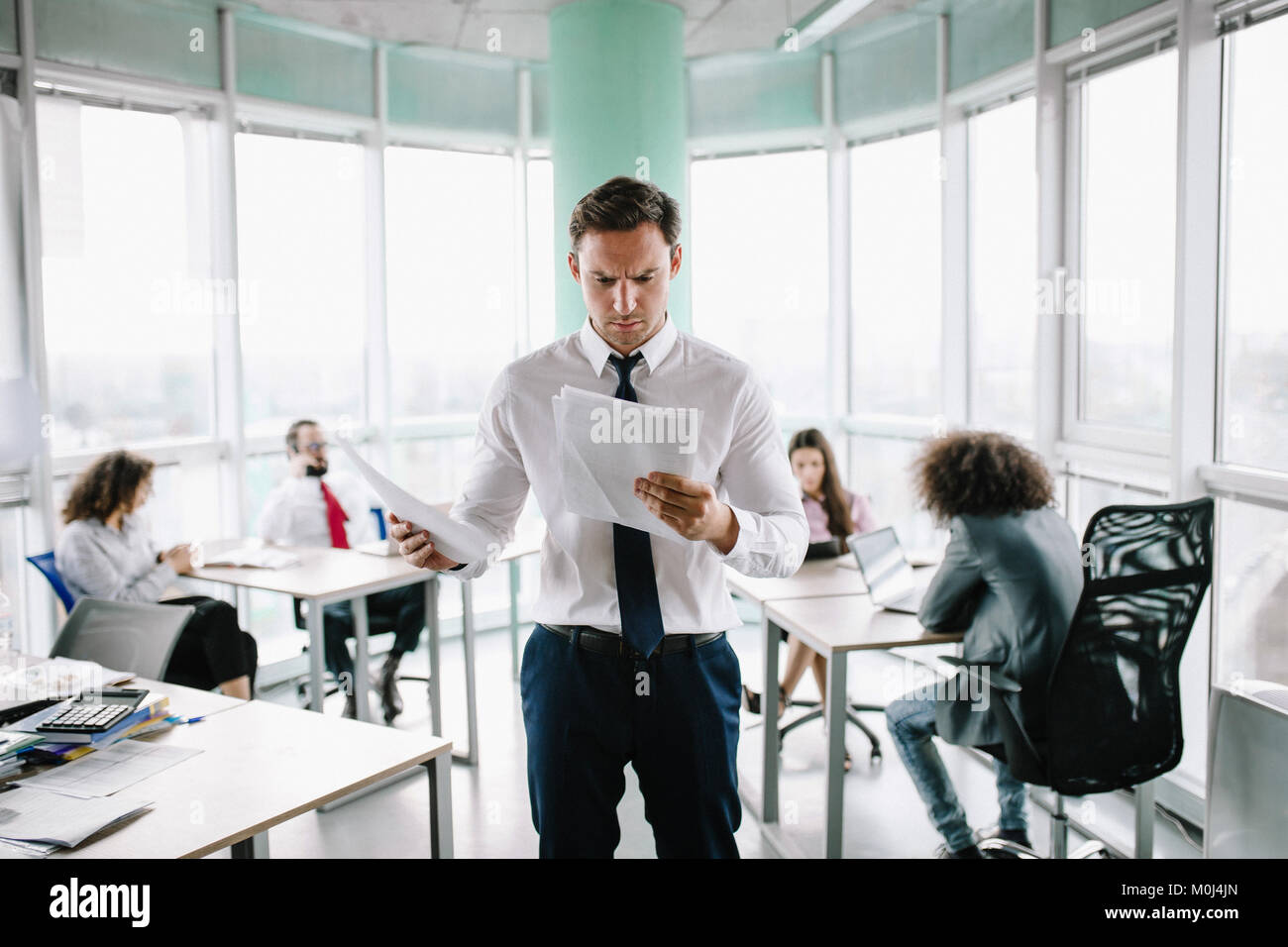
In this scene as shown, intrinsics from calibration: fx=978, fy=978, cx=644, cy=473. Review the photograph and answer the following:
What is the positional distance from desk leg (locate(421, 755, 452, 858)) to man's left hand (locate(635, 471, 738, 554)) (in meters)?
→ 0.87

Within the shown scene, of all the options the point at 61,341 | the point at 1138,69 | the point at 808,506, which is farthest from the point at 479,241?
the point at 1138,69

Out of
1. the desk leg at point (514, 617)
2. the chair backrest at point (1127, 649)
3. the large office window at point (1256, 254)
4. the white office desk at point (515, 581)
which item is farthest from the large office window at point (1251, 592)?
the desk leg at point (514, 617)

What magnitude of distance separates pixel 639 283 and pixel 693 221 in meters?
4.47

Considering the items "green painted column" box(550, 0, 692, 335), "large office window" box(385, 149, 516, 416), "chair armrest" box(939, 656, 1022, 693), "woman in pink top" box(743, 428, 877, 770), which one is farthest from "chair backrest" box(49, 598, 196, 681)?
"large office window" box(385, 149, 516, 416)

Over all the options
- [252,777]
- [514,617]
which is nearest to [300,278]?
[514,617]

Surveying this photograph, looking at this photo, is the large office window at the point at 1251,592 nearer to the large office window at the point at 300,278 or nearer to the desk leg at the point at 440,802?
the desk leg at the point at 440,802

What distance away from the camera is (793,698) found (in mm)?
4773

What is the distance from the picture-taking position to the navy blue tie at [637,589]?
1683 millimetres

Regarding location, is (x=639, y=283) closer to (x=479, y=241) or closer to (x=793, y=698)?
(x=793, y=698)

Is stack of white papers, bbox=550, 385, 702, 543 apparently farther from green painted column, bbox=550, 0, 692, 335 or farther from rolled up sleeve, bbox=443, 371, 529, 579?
green painted column, bbox=550, 0, 692, 335

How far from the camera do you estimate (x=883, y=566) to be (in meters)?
3.25

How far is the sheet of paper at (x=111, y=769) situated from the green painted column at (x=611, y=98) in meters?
3.31
